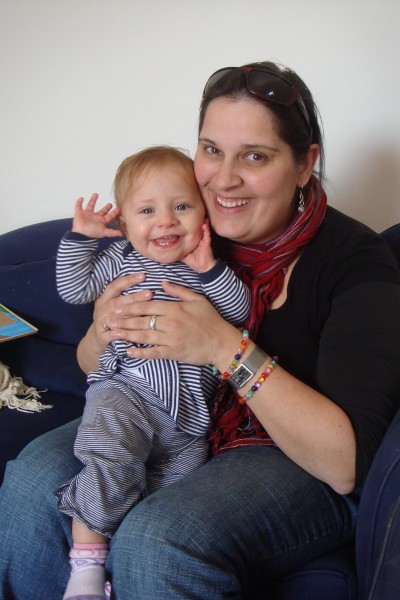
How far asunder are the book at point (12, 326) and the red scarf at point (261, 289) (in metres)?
0.73

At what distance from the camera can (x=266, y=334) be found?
1381 mm

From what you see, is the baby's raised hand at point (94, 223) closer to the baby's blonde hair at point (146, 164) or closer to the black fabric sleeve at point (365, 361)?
the baby's blonde hair at point (146, 164)

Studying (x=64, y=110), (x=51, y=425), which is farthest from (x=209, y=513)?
(x=64, y=110)

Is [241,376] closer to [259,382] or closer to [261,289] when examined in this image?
[259,382]

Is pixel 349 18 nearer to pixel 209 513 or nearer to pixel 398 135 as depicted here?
pixel 398 135

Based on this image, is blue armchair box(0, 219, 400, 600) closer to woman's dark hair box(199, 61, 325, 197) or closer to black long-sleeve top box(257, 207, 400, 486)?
black long-sleeve top box(257, 207, 400, 486)

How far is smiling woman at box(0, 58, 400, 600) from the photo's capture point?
108 centimetres

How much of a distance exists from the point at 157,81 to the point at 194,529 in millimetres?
1611

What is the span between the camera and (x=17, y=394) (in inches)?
73.8

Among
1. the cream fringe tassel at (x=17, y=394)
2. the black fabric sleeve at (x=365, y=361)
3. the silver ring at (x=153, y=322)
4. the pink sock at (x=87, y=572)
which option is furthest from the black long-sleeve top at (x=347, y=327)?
the cream fringe tassel at (x=17, y=394)

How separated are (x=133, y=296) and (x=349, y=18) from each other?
43.9 inches

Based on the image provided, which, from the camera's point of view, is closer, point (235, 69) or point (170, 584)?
point (170, 584)

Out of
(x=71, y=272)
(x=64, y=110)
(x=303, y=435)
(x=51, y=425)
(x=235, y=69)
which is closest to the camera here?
(x=303, y=435)

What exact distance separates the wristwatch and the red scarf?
0.15 metres
